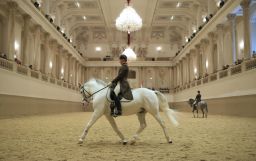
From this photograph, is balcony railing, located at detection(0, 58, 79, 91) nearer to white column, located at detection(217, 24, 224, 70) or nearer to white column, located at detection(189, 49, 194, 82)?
white column, located at detection(217, 24, 224, 70)

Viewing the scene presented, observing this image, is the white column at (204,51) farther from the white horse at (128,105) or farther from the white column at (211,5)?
the white horse at (128,105)

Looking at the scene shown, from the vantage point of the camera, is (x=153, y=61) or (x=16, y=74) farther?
(x=153, y=61)

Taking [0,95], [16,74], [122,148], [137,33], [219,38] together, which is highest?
[137,33]

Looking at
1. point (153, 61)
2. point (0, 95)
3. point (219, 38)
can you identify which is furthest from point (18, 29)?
point (153, 61)

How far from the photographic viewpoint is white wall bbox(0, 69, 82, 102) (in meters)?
18.7

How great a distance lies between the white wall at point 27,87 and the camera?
734 inches

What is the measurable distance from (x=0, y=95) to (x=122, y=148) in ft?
47.9

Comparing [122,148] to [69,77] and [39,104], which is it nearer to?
[39,104]

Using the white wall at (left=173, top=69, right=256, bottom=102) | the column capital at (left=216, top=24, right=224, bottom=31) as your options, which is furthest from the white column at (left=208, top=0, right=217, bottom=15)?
the white wall at (left=173, top=69, right=256, bottom=102)

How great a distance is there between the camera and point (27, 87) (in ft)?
74.7

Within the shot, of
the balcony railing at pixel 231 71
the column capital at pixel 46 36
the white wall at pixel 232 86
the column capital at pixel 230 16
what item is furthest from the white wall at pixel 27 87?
the column capital at pixel 230 16

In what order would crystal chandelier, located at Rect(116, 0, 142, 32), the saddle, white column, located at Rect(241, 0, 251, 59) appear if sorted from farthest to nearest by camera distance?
1. crystal chandelier, located at Rect(116, 0, 142, 32)
2. white column, located at Rect(241, 0, 251, 59)
3. the saddle

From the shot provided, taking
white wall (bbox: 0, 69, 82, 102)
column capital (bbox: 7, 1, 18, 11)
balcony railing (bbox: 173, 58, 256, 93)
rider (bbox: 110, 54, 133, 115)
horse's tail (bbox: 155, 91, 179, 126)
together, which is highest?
column capital (bbox: 7, 1, 18, 11)

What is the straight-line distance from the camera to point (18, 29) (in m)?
27.2
